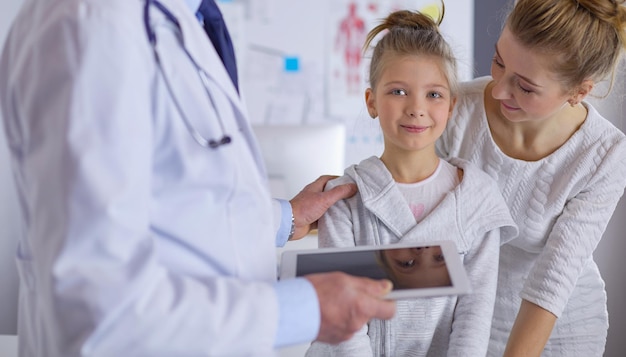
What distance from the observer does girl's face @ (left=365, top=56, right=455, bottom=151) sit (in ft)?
5.32

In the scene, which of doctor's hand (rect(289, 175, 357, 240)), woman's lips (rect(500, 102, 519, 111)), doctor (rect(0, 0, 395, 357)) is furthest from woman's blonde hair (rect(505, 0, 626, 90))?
doctor (rect(0, 0, 395, 357))

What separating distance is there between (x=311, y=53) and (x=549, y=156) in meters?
2.93

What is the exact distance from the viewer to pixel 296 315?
1.02 metres

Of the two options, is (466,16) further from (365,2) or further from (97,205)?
(97,205)

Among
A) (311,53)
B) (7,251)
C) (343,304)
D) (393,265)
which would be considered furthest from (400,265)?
(311,53)

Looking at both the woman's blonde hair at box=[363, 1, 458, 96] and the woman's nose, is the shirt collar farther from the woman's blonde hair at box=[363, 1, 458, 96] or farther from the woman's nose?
the woman's nose

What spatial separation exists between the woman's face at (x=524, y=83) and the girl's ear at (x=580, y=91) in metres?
0.01

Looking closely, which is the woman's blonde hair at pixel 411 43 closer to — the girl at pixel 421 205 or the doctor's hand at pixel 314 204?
the girl at pixel 421 205

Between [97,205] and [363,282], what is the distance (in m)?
0.42

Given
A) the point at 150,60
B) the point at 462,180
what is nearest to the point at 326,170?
the point at 462,180

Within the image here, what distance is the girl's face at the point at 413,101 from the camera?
5.32 feet

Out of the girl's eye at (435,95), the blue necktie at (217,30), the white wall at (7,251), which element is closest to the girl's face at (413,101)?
the girl's eye at (435,95)

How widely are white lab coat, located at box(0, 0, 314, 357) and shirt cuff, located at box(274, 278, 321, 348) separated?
0.02 metres

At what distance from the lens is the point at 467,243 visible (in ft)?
5.30
